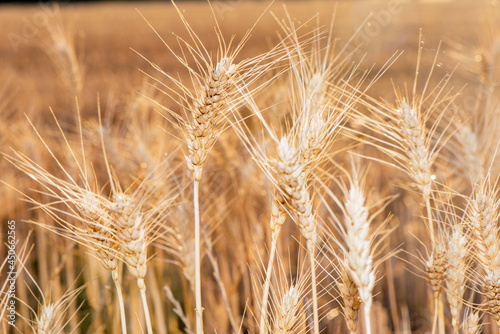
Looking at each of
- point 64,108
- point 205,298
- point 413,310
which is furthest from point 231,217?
point 64,108

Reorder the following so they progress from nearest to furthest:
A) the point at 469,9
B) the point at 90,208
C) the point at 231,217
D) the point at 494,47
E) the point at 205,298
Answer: the point at 90,208, the point at 494,47, the point at 205,298, the point at 231,217, the point at 469,9

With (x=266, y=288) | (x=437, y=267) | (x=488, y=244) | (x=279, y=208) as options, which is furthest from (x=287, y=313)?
(x=488, y=244)

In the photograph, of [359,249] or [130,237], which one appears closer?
[359,249]

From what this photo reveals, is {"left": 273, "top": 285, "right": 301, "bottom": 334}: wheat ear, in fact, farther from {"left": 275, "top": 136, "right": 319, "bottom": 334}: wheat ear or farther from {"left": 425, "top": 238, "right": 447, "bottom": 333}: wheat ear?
{"left": 425, "top": 238, "right": 447, "bottom": 333}: wheat ear

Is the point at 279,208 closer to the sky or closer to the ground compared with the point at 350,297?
closer to the sky

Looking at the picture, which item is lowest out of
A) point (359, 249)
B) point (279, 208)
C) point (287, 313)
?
point (287, 313)

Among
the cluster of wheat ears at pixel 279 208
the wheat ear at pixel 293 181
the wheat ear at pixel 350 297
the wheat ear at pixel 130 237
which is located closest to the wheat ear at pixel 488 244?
the cluster of wheat ears at pixel 279 208

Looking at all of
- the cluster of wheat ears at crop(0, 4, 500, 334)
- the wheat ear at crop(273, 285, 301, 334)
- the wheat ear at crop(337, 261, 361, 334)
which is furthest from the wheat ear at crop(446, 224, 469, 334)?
the wheat ear at crop(273, 285, 301, 334)

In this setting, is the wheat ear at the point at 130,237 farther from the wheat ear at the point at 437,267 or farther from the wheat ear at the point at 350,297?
the wheat ear at the point at 437,267

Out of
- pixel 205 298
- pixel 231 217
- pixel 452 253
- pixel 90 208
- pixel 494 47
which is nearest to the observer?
pixel 90 208

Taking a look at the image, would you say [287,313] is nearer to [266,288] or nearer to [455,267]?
[266,288]

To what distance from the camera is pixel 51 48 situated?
3.00 metres

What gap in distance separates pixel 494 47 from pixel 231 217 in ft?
5.39

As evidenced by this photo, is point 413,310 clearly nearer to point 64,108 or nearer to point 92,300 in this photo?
point 92,300
